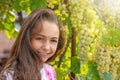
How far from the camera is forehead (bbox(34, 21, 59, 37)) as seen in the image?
2.17m

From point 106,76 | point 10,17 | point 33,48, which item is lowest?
point 106,76

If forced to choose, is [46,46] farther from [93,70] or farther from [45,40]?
[93,70]

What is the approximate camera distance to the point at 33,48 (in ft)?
7.06

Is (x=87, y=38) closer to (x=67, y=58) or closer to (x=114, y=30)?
(x=114, y=30)

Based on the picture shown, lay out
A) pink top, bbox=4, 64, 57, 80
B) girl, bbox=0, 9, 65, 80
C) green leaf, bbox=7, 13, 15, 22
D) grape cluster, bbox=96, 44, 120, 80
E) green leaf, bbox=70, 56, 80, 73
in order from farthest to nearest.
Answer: green leaf, bbox=7, 13, 15, 22
green leaf, bbox=70, 56, 80, 73
pink top, bbox=4, 64, 57, 80
grape cluster, bbox=96, 44, 120, 80
girl, bbox=0, 9, 65, 80

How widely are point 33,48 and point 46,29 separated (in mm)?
111

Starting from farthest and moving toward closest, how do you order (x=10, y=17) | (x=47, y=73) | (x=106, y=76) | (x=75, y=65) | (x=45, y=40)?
(x=10, y=17) < (x=75, y=65) < (x=47, y=73) < (x=106, y=76) < (x=45, y=40)

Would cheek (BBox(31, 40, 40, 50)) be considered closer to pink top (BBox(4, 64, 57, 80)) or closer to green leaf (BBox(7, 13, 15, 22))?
pink top (BBox(4, 64, 57, 80))

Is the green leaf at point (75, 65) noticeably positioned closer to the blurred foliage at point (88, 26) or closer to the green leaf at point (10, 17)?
the blurred foliage at point (88, 26)

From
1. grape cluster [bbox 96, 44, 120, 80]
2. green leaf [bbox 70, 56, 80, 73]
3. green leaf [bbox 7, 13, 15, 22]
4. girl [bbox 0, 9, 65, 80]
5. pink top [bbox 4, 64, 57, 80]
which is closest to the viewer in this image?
girl [bbox 0, 9, 65, 80]

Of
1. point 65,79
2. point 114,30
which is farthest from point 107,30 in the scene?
Result: point 65,79

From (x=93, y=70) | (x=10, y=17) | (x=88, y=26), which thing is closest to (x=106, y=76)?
(x=93, y=70)

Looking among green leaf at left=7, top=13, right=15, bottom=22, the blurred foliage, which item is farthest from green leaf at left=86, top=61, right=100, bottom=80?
green leaf at left=7, top=13, right=15, bottom=22

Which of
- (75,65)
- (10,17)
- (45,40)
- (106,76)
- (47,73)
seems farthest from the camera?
(10,17)
